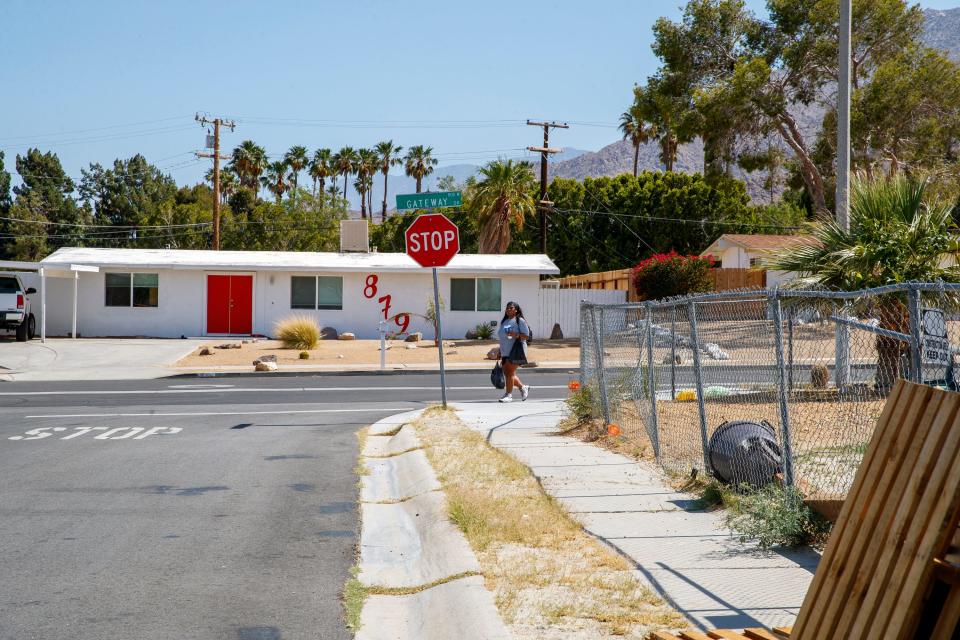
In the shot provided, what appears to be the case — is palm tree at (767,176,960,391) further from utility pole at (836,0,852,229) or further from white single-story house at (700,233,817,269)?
white single-story house at (700,233,817,269)

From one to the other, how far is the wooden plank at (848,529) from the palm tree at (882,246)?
8848 millimetres

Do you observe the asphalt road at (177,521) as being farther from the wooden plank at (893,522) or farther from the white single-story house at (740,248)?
the white single-story house at (740,248)

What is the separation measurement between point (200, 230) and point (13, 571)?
62540 mm

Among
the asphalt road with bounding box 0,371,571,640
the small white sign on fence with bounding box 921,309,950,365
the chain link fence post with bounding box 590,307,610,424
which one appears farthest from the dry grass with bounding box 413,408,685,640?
the chain link fence post with bounding box 590,307,610,424

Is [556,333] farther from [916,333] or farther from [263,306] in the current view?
[916,333]

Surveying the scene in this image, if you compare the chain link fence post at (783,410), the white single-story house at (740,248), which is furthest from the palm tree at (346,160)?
the chain link fence post at (783,410)

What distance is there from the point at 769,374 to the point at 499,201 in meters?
34.6

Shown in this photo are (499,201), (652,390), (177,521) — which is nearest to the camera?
(177,521)

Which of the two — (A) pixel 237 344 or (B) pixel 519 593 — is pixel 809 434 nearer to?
(B) pixel 519 593

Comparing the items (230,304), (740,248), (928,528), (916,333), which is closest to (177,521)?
(916,333)

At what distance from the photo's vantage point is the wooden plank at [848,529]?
133 inches

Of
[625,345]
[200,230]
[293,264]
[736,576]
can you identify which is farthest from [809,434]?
[200,230]

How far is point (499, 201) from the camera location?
4284 centimetres

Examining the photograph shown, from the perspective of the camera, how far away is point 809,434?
9219mm
